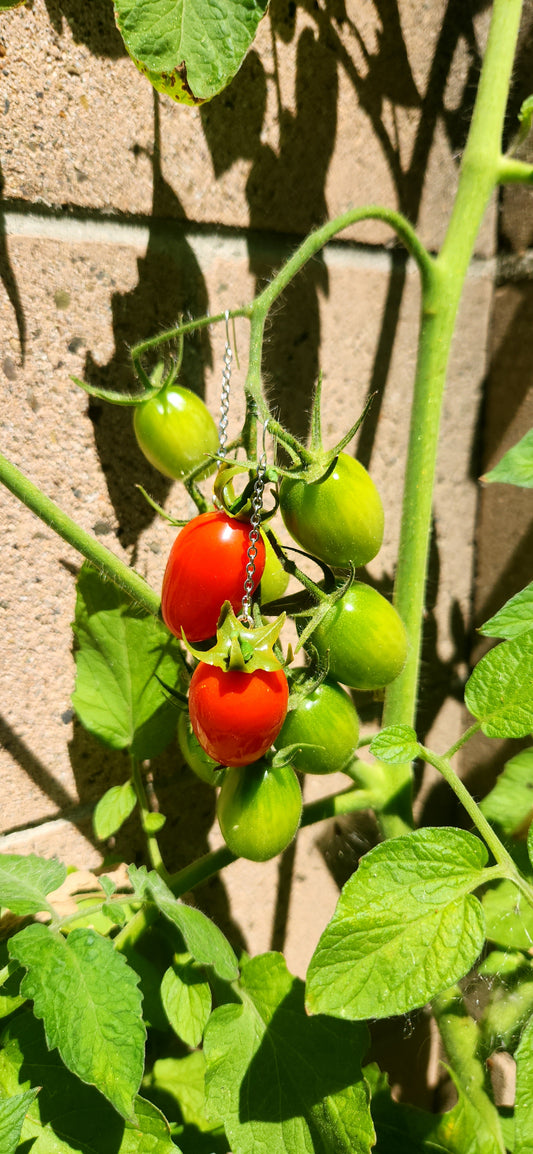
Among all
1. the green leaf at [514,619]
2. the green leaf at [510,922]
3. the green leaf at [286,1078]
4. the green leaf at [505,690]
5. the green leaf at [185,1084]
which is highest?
the green leaf at [514,619]

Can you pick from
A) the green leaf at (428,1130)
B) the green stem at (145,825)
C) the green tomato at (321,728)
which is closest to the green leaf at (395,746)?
the green tomato at (321,728)

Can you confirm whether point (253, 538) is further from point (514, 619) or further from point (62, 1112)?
point (62, 1112)

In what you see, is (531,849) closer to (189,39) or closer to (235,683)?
(235,683)

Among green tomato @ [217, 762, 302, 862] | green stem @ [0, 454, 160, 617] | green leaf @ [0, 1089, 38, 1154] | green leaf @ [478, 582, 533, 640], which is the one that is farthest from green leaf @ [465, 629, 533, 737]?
green leaf @ [0, 1089, 38, 1154]

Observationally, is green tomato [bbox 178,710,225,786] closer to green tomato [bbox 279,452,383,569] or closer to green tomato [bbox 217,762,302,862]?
green tomato [bbox 217,762,302,862]

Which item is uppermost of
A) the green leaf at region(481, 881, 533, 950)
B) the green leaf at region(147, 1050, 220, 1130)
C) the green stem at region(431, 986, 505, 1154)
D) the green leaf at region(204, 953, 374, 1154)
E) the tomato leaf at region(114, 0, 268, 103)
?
the tomato leaf at region(114, 0, 268, 103)

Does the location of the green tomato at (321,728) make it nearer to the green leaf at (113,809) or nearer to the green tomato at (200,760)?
the green tomato at (200,760)
